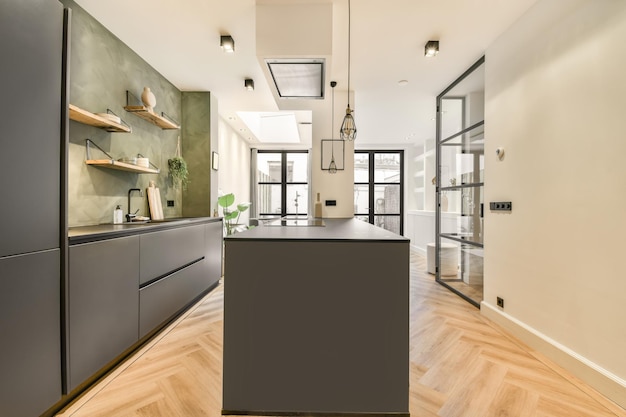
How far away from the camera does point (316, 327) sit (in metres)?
1.46

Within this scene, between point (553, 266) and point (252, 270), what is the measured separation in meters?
2.20

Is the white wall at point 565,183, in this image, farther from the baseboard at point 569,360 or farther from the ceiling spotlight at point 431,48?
the ceiling spotlight at point 431,48

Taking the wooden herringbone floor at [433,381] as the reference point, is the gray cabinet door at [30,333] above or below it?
above

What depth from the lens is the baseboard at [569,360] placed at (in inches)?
64.8

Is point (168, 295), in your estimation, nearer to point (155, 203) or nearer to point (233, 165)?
point (155, 203)

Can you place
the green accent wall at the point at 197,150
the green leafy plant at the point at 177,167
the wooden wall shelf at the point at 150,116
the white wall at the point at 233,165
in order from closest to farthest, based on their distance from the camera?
the wooden wall shelf at the point at 150,116, the green leafy plant at the point at 177,167, the green accent wall at the point at 197,150, the white wall at the point at 233,165

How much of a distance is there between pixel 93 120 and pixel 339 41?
2248 millimetres

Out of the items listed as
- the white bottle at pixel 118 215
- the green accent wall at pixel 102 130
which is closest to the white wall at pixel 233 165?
the green accent wall at pixel 102 130

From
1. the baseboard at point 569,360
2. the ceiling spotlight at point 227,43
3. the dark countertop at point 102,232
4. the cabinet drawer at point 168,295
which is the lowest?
the baseboard at point 569,360

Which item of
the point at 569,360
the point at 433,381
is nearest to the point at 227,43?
the point at 433,381

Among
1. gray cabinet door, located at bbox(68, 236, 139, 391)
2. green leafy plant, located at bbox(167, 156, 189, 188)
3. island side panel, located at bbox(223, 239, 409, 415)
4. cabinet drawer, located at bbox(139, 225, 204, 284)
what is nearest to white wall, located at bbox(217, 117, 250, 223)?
green leafy plant, located at bbox(167, 156, 189, 188)

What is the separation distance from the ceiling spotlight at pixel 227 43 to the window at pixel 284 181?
5193mm

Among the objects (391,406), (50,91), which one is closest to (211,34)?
(50,91)

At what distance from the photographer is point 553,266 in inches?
82.8
